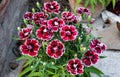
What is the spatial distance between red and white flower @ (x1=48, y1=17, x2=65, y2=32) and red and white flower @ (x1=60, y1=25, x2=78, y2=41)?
45mm

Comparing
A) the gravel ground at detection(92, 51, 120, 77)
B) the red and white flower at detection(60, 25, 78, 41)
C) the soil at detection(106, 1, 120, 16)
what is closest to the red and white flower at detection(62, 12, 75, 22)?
the red and white flower at detection(60, 25, 78, 41)

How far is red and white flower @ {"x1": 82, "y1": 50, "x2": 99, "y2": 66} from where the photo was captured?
2508 mm

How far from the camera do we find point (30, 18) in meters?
2.70

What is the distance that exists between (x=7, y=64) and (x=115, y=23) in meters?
1.12

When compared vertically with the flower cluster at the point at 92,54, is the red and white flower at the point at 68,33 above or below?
above

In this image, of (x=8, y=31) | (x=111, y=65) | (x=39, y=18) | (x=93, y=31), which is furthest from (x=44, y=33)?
(x=93, y=31)

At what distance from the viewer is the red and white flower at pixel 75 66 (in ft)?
7.89

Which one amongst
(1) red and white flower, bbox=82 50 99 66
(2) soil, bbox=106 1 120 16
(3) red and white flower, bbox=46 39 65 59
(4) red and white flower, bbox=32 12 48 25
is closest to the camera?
(3) red and white flower, bbox=46 39 65 59

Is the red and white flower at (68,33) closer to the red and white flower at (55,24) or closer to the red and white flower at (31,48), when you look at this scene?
the red and white flower at (55,24)

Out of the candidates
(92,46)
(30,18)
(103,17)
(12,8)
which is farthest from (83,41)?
(103,17)

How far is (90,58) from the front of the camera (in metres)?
2.52

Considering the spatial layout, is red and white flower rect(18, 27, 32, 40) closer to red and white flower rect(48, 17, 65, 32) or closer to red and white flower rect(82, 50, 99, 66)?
red and white flower rect(48, 17, 65, 32)

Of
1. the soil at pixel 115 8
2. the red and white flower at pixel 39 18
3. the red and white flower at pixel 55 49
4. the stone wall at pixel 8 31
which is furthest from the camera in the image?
the soil at pixel 115 8

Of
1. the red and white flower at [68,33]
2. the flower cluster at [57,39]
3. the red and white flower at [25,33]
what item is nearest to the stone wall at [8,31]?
the flower cluster at [57,39]
